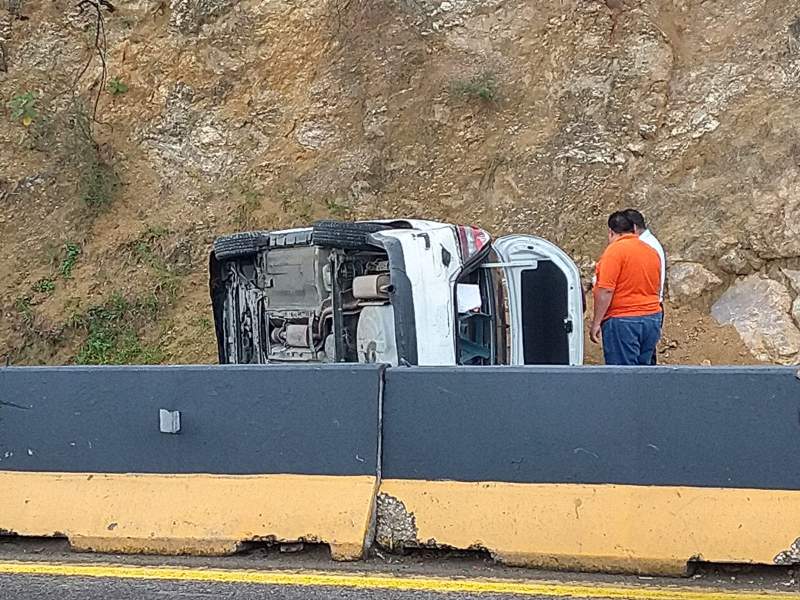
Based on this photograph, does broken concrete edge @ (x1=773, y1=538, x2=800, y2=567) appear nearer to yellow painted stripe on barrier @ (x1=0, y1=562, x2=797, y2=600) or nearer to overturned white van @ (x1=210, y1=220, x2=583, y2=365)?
yellow painted stripe on barrier @ (x1=0, y1=562, x2=797, y2=600)

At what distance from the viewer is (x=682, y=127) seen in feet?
40.3

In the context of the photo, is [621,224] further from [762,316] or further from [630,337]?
[762,316]

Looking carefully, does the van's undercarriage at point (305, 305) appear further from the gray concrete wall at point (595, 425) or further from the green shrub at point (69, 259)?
the green shrub at point (69, 259)

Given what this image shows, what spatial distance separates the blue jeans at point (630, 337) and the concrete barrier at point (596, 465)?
117 inches

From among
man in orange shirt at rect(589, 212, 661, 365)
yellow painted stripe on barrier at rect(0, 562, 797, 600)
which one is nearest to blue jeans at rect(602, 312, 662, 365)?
man in orange shirt at rect(589, 212, 661, 365)

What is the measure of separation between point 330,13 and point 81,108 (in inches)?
150

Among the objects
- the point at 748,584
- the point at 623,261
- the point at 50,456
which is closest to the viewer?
the point at 748,584

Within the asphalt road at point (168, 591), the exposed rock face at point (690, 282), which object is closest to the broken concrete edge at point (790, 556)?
the asphalt road at point (168, 591)

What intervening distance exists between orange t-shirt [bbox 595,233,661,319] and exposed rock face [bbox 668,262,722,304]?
12.3 ft

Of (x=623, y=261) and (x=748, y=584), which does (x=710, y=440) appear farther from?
(x=623, y=261)

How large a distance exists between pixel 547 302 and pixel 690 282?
388cm

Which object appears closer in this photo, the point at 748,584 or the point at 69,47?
the point at 748,584

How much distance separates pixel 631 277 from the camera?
752cm

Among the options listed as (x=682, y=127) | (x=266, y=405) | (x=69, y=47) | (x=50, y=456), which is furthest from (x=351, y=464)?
(x=69, y=47)
